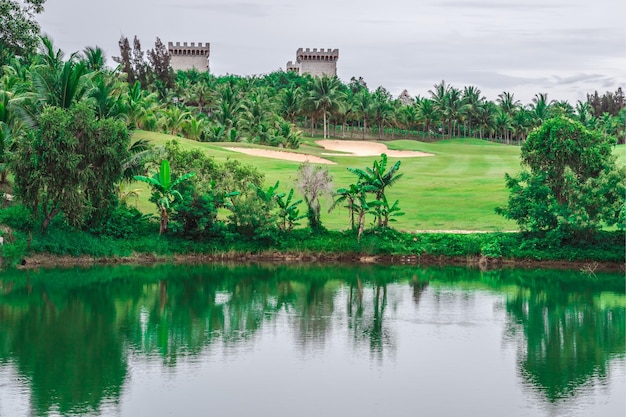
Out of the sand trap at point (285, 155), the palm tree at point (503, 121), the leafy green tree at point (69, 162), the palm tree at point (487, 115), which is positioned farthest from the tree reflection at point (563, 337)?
the palm tree at point (503, 121)

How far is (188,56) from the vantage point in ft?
554

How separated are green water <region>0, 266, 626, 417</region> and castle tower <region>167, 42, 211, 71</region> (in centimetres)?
12481

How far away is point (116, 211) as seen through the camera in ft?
171

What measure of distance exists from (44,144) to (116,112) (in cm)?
981

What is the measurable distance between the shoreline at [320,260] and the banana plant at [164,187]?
2.28 m

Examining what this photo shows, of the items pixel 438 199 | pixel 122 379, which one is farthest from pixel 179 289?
pixel 438 199

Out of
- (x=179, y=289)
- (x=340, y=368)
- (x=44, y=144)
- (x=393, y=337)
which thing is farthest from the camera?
(x=44, y=144)

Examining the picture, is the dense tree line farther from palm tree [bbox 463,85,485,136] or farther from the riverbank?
palm tree [bbox 463,85,485,136]

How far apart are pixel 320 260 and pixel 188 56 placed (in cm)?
12254

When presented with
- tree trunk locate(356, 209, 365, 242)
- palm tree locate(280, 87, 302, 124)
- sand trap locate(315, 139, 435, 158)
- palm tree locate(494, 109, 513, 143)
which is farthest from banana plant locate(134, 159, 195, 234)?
palm tree locate(494, 109, 513, 143)

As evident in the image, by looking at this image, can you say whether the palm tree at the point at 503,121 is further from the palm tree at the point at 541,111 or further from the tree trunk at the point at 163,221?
the tree trunk at the point at 163,221

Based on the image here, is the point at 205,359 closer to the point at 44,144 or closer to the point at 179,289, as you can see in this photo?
the point at 179,289

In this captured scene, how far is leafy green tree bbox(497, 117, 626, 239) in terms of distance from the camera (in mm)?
49750

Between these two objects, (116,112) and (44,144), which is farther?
(116,112)
